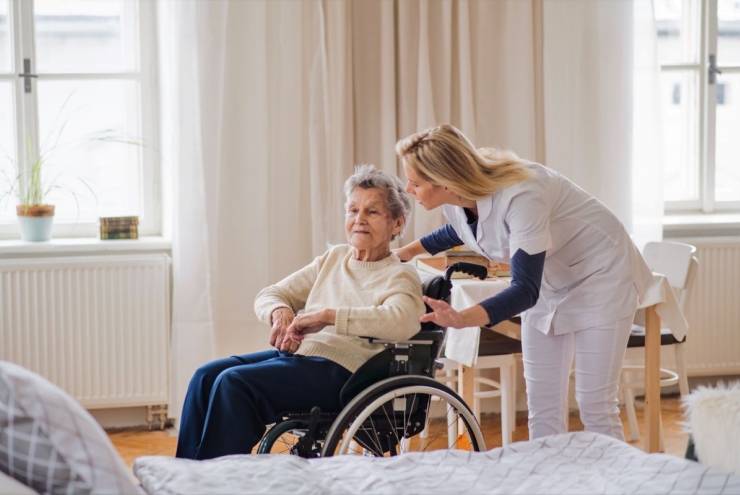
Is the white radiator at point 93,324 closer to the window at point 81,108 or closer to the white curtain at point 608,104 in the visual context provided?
the window at point 81,108

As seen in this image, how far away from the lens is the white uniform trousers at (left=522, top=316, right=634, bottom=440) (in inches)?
90.7

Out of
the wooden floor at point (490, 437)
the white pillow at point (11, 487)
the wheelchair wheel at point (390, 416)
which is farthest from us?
the wooden floor at point (490, 437)

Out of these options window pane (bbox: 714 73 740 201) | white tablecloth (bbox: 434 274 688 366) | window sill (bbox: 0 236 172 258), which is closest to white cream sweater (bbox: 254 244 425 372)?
white tablecloth (bbox: 434 274 688 366)

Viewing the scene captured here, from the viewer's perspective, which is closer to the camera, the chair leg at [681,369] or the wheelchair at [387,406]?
the wheelchair at [387,406]

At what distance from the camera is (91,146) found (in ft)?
13.1

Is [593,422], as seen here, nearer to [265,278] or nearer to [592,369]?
[592,369]

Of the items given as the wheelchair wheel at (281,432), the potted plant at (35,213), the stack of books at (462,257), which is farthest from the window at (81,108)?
the wheelchair wheel at (281,432)

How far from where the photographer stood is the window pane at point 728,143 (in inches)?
177

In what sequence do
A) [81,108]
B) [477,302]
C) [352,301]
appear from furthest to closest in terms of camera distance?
[81,108], [477,302], [352,301]

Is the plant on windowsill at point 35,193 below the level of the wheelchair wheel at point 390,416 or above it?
above

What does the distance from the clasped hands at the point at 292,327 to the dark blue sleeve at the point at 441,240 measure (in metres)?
0.41

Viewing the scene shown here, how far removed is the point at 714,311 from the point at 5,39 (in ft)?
11.0

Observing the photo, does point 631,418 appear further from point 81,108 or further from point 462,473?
point 81,108

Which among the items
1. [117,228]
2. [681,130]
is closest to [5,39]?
[117,228]
